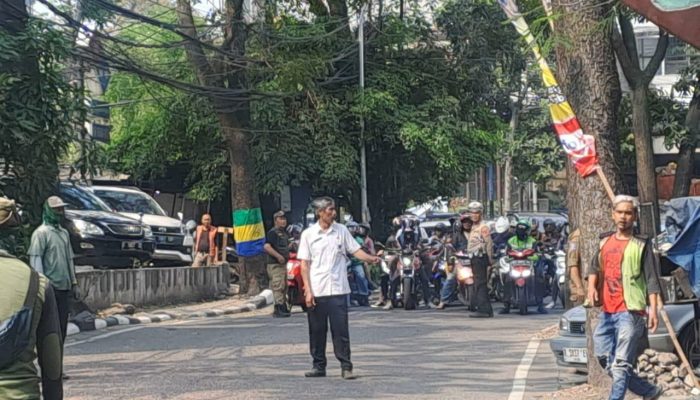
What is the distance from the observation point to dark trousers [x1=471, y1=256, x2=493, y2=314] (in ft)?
61.8

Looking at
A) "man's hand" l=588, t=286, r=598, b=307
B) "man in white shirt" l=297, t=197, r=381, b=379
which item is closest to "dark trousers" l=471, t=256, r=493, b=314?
"man in white shirt" l=297, t=197, r=381, b=379

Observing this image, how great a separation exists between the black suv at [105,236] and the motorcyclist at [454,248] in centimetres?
604

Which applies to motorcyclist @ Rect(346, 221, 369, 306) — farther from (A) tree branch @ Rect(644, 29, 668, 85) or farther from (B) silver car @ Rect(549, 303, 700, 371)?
(B) silver car @ Rect(549, 303, 700, 371)

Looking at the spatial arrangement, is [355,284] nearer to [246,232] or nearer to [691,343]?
[246,232]

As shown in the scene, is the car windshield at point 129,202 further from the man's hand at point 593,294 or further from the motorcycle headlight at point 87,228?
the man's hand at point 593,294

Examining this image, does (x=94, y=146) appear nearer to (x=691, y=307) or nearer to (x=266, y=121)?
(x=691, y=307)

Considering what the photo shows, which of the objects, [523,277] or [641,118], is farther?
[523,277]

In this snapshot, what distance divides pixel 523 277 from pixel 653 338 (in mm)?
8383

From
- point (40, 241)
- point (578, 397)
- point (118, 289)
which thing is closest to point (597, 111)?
point (578, 397)

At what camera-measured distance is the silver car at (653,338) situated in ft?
35.8

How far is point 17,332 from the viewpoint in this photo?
3.88 metres

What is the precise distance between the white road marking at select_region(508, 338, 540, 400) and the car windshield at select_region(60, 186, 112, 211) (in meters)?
10.6

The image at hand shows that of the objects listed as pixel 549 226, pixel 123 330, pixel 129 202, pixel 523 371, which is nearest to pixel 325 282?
pixel 523 371

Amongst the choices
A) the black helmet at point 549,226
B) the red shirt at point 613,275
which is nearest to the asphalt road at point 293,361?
the red shirt at point 613,275
